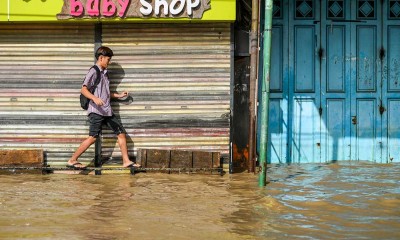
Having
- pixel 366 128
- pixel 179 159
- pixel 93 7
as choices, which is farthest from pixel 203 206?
pixel 366 128

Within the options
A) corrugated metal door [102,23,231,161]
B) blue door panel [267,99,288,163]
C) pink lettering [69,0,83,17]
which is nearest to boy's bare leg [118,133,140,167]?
corrugated metal door [102,23,231,161]

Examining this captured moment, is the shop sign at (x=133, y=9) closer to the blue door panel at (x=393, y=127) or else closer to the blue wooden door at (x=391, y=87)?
the blue wooden door at (x=391, y=87)

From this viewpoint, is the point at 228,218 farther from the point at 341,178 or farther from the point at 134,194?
the point at 341,178

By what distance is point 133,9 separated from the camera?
10883 millimetres

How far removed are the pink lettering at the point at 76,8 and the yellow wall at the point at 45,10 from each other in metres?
0.17

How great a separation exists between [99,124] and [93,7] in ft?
6.07

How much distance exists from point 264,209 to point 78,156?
4122mm

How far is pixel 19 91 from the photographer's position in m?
11.2

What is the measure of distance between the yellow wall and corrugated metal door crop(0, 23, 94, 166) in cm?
29

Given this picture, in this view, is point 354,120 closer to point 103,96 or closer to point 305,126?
point 305,126

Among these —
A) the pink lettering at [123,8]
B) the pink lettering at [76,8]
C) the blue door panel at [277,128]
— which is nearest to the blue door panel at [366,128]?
the blue door panel at [277,128]

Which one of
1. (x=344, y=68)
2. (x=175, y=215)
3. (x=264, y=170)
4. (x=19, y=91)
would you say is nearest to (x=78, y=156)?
(x=19, y=91)

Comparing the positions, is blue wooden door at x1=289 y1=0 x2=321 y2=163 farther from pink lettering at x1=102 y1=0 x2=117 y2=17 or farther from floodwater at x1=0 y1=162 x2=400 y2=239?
pink lettering at x1=102 y1=0 x2=117 y2=17

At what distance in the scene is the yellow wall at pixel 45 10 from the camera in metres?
10.8
